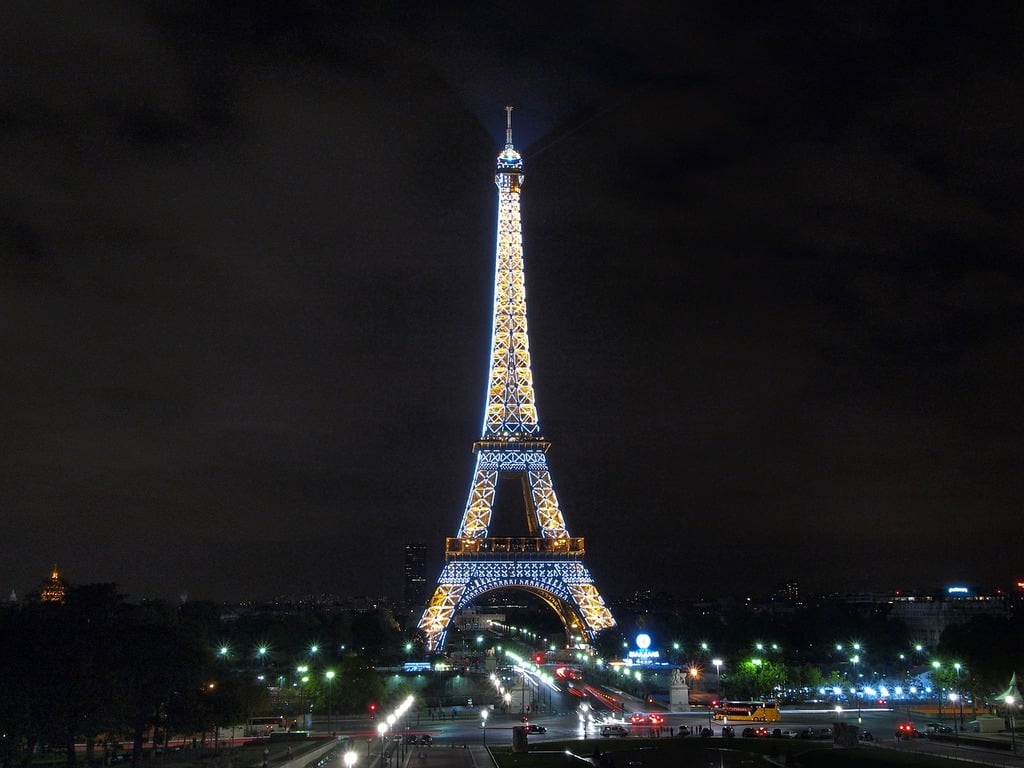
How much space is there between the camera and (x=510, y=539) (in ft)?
374

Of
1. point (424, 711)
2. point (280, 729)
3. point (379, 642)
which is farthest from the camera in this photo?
point (379, 642)

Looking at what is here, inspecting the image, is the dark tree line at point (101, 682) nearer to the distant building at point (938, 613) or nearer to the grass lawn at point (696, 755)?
the grass lawn at point (696, 755)

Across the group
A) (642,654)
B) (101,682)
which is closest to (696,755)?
(101,682)

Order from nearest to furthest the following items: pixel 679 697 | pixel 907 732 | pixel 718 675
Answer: pixel 907 732
pixel 679 697
pixel 718 675

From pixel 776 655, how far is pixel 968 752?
4372 centimetres

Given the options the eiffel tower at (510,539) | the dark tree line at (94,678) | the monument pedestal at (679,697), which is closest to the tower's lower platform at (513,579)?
the eiffel tower at (510,539)

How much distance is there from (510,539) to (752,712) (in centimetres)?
4252

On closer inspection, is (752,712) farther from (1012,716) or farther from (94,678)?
(94,678)

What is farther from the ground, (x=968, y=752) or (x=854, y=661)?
(x=854, y=661)

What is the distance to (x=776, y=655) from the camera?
331ft

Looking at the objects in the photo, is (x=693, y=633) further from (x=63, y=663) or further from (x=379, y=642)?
(x=63, y=663)

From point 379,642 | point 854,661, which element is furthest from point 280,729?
point 379,642

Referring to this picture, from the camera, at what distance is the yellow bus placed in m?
74.7

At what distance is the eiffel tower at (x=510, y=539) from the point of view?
373 ft
